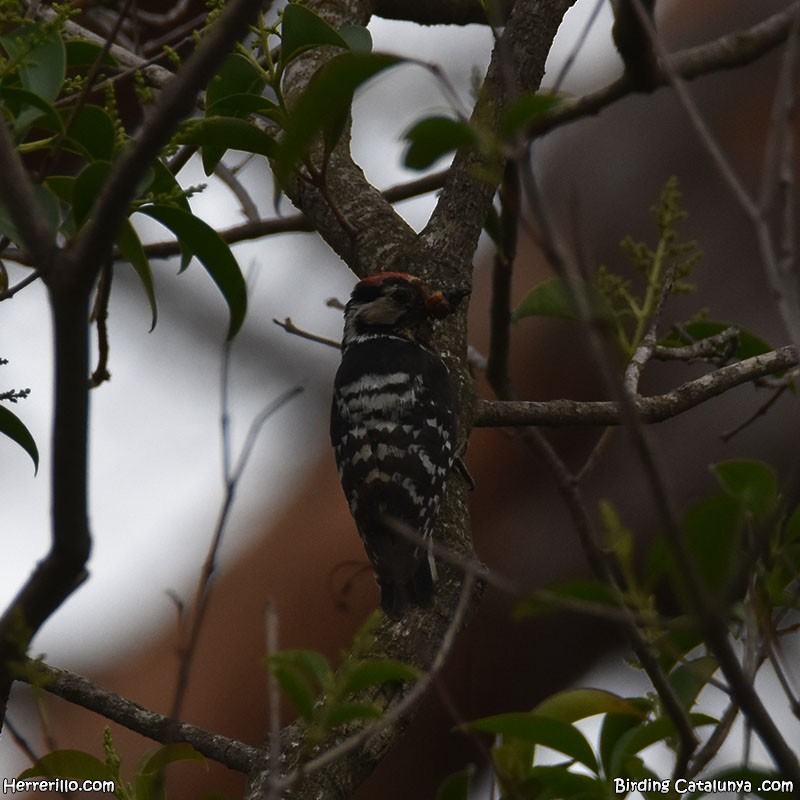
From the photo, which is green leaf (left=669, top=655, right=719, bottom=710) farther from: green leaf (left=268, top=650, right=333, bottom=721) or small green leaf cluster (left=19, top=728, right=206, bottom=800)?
small green leaf cluster (left=19, top=728, right=206, bottom=800)

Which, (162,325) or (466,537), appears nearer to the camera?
(466,537)

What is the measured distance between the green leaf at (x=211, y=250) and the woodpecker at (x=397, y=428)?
24.7 inches

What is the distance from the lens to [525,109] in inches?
42.6

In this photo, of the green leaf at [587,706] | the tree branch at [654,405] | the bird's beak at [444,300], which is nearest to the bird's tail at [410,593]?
the tree branch at [654,405]

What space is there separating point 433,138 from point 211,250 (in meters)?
0.81

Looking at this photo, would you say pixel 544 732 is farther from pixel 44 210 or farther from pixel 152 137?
pixel 44 210

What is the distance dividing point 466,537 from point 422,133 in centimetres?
136

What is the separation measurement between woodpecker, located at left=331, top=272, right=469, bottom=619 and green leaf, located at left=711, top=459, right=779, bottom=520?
3.27ft

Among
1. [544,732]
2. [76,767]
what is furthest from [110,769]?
[544,732]

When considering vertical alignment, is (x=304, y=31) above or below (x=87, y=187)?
above

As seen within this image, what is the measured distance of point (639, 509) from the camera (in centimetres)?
367

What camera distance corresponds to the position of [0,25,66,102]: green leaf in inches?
66.1

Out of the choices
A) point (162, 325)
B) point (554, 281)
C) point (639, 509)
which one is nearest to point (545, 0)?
point (554, 281)

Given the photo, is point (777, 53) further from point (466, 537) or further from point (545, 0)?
point (466, 537)
